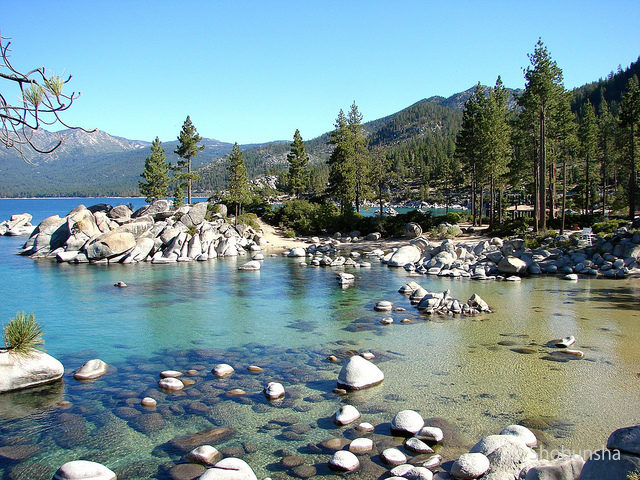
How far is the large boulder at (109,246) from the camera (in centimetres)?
4050

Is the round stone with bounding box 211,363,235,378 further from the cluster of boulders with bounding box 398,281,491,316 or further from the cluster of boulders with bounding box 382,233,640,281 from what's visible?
the cluster of boulders with bounding box 382,233,640,281

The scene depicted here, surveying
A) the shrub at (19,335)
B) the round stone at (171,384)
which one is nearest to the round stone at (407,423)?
the round stone at (171,384)

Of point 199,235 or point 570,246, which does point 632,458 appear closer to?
point 570,246

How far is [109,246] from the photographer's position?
40.6 m

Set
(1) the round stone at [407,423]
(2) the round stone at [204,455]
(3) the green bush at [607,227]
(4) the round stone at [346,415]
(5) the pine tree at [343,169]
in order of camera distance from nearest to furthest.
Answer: (2) the round stone at [204,455] → (1) the round stone at [407,423] → (4) the round stone at [346,415] → (3) the green bush at [607,227] → (5) the pine tree at [343,169]

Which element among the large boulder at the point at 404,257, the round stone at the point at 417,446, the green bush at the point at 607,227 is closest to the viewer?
the round stone at the point at 417,446

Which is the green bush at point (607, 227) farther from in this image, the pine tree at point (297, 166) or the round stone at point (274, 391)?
the pine tree at point (297, 166)

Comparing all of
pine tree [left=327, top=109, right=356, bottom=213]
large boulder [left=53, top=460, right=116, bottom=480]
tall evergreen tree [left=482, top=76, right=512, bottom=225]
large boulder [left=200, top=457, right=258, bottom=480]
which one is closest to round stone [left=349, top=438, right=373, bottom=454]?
large boulder [left=200, top=457, right=258, bottom=480]

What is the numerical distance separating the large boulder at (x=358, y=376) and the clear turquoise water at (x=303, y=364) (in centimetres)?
34

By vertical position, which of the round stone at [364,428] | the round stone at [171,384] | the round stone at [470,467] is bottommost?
the round stone at [364,428]

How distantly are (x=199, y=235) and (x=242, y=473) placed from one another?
39.8 m

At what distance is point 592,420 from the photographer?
10305 millimetres

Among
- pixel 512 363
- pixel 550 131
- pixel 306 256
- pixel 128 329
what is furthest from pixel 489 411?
pixel 550 131

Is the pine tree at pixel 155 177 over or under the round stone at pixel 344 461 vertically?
over
